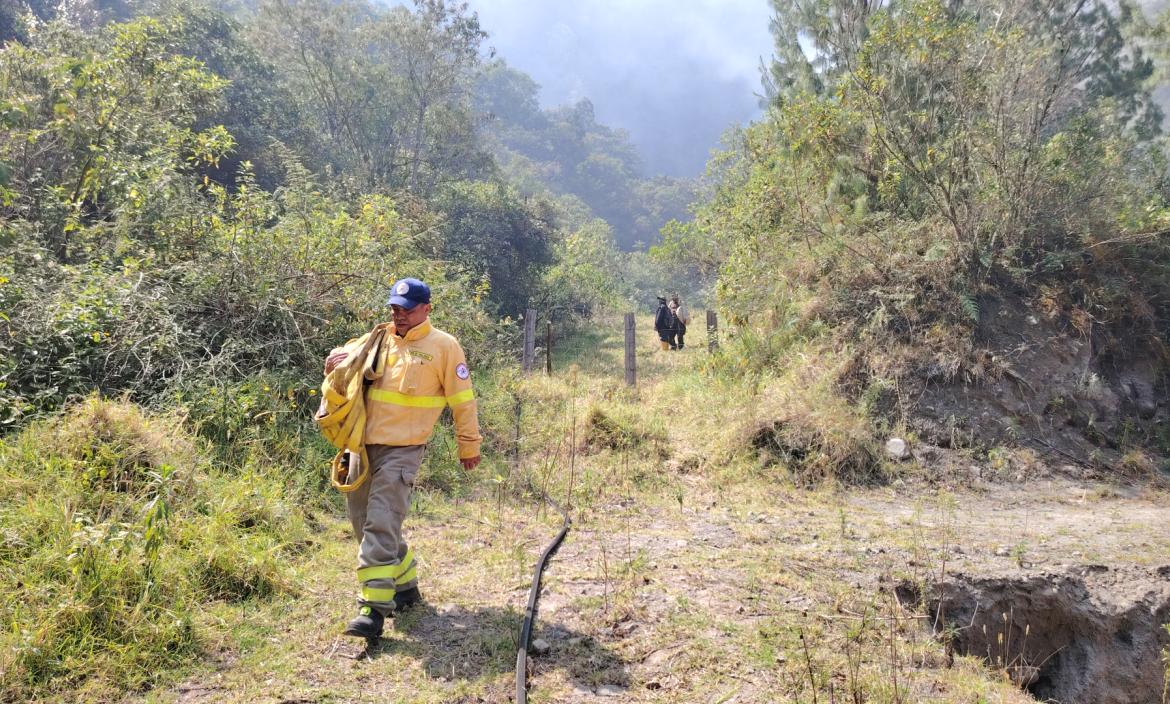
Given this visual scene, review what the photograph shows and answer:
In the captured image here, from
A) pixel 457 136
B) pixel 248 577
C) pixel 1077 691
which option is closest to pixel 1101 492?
pixel 1077 691

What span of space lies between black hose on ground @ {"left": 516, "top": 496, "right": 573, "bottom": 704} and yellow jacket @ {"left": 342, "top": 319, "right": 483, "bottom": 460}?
0.89 m

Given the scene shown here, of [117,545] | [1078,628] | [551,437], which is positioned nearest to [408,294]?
[117,545]

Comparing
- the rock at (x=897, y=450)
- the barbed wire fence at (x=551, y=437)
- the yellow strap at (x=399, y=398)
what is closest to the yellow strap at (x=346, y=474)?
the yellow strap at (x=399, y=398)

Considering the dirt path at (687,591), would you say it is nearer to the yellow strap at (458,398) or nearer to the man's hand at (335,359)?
the yellow strap at (458,398)

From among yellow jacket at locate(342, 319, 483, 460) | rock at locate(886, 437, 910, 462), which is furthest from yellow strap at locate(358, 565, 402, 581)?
rock at locate(886, 437, 910, 462)

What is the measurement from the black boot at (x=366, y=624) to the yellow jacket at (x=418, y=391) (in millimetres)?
829

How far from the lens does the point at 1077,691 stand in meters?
4.22

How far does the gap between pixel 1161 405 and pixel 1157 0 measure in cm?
1515

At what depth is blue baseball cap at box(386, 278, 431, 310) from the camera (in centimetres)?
321

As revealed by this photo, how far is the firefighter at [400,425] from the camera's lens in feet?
10.3

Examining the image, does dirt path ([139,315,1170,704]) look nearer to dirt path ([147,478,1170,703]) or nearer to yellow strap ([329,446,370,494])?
dirt path ([147,478,1170,703])

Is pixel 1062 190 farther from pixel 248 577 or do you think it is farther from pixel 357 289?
pixel 248 577

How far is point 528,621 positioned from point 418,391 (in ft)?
4.32

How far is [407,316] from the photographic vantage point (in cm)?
326
